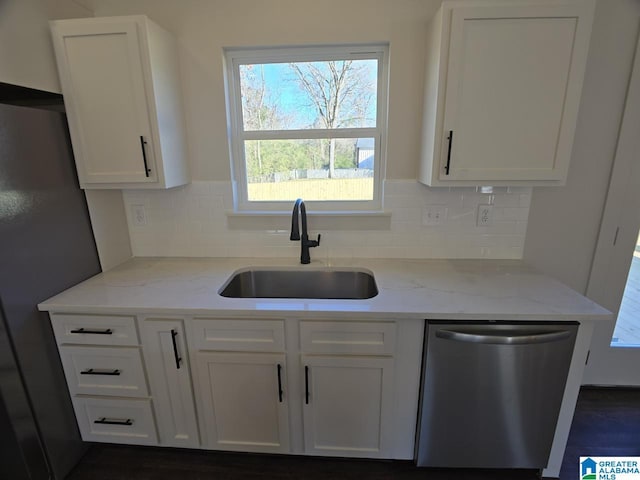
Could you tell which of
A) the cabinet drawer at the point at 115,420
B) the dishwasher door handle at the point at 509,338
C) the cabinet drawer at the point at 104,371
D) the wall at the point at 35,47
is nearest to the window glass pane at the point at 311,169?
the wall at the point at 35,47

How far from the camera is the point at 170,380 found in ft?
4.95

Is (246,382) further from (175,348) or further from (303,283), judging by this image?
(303,283)

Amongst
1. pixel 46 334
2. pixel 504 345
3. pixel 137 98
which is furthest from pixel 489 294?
pixel 46 334

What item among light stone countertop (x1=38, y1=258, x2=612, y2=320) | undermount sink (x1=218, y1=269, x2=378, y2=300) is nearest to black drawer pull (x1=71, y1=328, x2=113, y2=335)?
light stone countertop (x1=38, y1=258, x2=612, y2=320)

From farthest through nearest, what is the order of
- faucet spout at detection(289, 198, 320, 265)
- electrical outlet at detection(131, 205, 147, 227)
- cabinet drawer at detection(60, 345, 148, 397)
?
electrical outlet at detection(131, 205, 147, 227) < faucet spout at detection(289, 198, 320, 265) < cabinet drawer at detection(60, 345, 148, 397)

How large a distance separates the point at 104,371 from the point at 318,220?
1.37m

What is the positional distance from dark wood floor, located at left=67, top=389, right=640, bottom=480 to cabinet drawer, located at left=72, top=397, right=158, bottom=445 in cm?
13

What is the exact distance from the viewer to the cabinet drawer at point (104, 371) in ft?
4.88

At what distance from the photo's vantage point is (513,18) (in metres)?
1.36

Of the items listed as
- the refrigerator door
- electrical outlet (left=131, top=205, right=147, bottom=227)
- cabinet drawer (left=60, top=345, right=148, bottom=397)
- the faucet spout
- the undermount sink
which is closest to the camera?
the refrigerator door

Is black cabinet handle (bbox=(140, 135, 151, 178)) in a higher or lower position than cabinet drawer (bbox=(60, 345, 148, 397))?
higher

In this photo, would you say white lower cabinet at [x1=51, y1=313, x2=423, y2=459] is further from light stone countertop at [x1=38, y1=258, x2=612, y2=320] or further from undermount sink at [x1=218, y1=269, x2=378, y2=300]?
undermount sink at [x1=218, y1=269, x2=378, y2=300]

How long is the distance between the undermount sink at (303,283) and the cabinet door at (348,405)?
1.67ft

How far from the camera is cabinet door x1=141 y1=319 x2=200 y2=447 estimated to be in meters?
1.43
